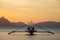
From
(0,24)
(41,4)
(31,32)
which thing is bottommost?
(31,32)

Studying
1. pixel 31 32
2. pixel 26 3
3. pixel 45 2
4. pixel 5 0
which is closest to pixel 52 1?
pixel 45 2

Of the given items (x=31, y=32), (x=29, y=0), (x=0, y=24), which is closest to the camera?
(x=29, y=0)

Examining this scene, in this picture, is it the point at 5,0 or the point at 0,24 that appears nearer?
the point at 5,0

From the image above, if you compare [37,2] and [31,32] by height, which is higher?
[37,2]

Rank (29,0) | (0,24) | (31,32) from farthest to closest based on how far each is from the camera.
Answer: (31,32) < (0,24) < (29,0)

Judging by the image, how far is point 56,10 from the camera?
8055 millimetres

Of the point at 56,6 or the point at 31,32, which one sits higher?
the point at 56,6

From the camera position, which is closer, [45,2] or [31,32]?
[45,2]

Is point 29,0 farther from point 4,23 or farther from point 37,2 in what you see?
point 4,23

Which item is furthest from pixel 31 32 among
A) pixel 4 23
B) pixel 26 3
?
pixel 26 3

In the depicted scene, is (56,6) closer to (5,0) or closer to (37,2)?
(37,2)

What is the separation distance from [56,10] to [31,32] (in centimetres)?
753

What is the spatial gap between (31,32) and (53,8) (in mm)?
7553

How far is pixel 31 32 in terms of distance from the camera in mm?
15492
